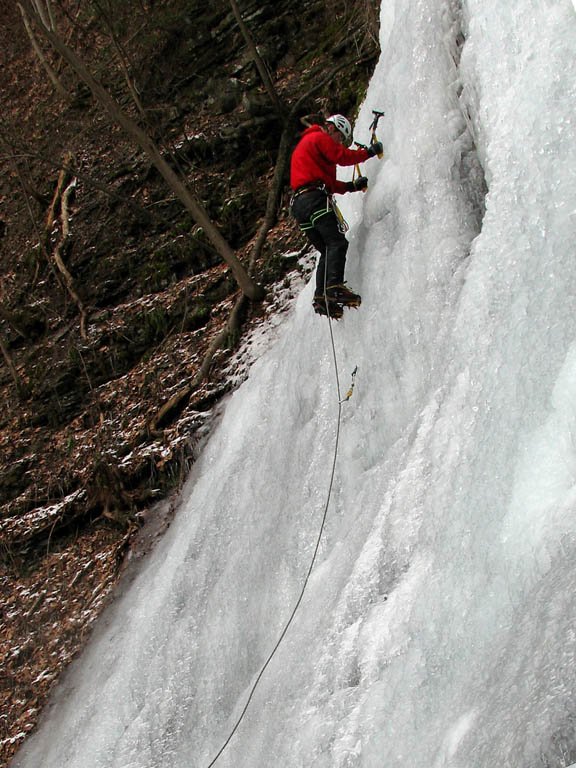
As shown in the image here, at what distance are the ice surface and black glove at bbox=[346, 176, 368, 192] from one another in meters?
0.07

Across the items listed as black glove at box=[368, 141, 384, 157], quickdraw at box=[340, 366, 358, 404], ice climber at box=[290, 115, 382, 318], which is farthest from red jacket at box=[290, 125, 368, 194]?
quickdraw at box=[340, 366, 358, 404]

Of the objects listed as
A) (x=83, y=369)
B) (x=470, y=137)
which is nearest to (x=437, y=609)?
(x=470, y=137)

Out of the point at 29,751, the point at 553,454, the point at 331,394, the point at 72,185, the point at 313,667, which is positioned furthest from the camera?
the point at 72,185

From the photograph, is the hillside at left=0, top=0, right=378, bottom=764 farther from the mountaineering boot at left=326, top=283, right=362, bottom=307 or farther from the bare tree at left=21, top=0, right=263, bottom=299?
the mountaineering boot at left=326, top=283, right=362, bottom=307

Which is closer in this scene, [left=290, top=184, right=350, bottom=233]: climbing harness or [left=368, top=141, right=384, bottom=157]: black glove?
[left=368, top=141, right=384, bottom=157]: black glove

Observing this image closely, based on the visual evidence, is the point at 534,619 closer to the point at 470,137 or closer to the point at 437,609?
the point at 437,609

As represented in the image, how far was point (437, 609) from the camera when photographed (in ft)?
9.09

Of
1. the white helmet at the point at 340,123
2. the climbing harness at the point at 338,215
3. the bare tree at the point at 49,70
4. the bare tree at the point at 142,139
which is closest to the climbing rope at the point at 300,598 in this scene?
the climbing harness at the point at 338,215

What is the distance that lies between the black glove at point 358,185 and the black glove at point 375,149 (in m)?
0.22

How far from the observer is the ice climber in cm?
480

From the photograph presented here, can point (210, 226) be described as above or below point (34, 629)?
above

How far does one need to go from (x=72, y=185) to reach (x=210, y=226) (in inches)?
221

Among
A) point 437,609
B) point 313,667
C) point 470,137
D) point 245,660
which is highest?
point 470,137

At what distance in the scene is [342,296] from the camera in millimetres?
4727
